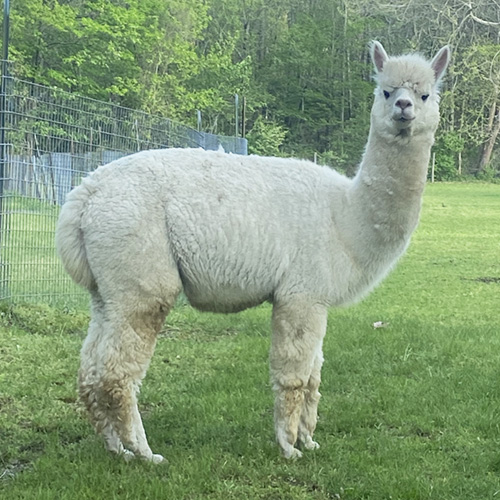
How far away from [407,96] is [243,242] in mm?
1137

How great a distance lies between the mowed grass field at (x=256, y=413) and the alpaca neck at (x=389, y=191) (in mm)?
1119

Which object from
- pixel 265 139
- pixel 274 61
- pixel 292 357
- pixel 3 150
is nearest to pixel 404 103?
pixel 292 357

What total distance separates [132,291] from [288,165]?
119cm

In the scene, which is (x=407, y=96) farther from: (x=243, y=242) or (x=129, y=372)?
(x=129, y=372)

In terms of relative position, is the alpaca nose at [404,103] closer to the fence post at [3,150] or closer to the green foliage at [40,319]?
the green foliage at [40,319]

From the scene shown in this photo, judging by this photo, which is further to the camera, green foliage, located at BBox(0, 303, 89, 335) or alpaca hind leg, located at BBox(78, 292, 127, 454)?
green foliage, located at BBox(0, 303, 89, 335)

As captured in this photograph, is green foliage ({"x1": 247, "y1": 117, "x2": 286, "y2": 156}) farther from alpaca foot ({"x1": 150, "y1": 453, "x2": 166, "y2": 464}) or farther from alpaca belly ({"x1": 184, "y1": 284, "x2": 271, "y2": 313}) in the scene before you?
alpaca foot ({"x1": 150, "y1": 453, "x2": 166, "y2": 464})

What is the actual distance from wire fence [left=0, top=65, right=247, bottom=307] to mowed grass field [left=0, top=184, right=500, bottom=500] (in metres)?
0.41

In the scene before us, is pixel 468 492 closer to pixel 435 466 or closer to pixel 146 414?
pixel 435 466

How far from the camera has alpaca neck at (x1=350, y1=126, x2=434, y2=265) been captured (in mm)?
3961

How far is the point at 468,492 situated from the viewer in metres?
3.54

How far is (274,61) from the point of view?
51.8 metres

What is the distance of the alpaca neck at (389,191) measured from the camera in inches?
156

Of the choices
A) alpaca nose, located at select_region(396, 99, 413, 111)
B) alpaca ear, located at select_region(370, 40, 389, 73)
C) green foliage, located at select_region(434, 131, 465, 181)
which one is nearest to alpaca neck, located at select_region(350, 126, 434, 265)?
alpaca nose, located at select_region(396, 99, 413, 111)
